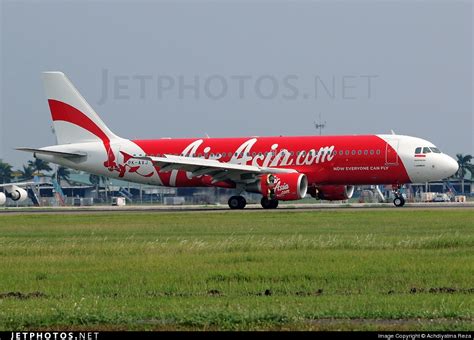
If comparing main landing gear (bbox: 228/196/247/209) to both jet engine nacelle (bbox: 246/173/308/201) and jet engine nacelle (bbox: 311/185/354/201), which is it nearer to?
jet engine nacelle (bbox: 246/173/308/201)

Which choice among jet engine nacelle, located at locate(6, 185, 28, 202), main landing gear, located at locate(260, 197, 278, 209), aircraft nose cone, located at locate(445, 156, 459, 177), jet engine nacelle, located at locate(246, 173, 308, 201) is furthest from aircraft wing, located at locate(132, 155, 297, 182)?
jet engine nacelle, located at locate(6, 185, 28, 202)

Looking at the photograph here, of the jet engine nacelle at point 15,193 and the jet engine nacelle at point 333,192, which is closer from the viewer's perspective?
the jet engine nacelle at point 333,192

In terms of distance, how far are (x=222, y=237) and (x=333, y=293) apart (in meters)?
16.0

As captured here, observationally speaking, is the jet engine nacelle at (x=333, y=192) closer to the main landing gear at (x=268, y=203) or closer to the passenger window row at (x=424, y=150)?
the main landing gear at (x=268, y=203)

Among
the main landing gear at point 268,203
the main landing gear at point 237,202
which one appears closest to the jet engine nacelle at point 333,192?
the main landing gear at point 268,203

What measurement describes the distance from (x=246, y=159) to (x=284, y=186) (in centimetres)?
477

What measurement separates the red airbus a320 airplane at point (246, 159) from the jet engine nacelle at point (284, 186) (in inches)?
1.7

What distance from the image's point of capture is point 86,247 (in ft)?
105

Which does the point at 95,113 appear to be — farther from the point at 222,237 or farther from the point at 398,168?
the point at 222,237

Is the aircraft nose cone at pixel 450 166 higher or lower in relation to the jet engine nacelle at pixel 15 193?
higher

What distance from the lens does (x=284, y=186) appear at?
6081 centimetres

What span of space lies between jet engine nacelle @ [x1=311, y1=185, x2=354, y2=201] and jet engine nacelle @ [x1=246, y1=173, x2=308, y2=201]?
3649mm

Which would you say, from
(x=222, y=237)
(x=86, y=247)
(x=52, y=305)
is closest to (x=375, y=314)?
(x=52, y=305)

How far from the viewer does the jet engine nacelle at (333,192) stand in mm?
65500
